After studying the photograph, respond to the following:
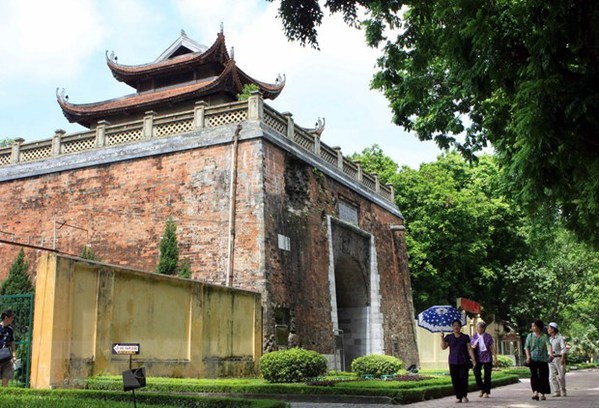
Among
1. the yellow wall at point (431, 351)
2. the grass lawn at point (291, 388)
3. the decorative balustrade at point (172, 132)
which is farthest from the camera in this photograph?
the yellow wall at point (431, 351)

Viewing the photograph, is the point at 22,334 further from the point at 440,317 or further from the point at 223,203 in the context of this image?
the point at 440,317

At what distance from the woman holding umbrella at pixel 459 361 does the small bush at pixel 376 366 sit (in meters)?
5.21

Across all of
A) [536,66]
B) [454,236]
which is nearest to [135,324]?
[536,66]

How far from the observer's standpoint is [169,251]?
59.8 ft

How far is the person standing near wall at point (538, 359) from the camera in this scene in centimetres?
1145

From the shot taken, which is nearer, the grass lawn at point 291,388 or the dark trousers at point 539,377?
the grass lawn at point 291,388

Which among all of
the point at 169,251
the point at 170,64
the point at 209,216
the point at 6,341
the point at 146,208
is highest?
the point at 170,64

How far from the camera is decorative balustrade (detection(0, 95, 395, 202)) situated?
62.6 feet

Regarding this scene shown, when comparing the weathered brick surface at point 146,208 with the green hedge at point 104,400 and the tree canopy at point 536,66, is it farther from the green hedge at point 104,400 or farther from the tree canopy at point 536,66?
the tree canopy at point 536,66

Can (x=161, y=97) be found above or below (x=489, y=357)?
above

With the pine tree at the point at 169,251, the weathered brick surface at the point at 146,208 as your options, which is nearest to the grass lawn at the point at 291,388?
the weathered brick surface at the point at 146,208

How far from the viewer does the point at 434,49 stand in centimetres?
1010

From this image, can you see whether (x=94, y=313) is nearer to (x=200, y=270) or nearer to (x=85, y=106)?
(x=200, y=270)

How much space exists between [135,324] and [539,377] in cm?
783
